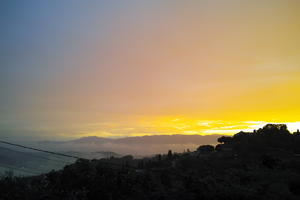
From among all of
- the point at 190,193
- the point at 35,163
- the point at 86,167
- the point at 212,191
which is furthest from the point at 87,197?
the point at 35,163

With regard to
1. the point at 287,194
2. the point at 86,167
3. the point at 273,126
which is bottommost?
the point at 287,194

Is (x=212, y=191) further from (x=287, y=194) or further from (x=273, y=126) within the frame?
(x=273, y=126)

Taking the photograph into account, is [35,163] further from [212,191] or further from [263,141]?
[263,141]

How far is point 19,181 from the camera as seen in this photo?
1255 centimetres

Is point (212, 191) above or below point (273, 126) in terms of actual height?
below

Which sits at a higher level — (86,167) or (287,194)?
(86,167)

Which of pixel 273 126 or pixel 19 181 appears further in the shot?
pixel 273 126

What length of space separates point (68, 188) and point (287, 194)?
11096mm

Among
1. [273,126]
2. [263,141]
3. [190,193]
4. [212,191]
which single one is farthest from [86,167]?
[273,126]

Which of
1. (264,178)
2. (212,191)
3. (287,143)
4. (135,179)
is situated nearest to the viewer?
(212,191)

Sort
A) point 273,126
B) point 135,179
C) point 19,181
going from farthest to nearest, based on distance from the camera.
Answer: point 273,126, point 135,179, point 19,181

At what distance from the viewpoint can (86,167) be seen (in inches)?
580

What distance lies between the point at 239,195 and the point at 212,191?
4.33ft

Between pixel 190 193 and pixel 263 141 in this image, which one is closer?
pixel 190 193
